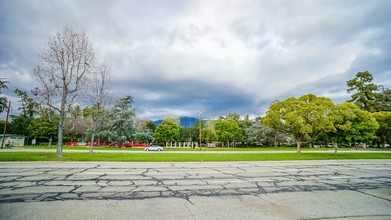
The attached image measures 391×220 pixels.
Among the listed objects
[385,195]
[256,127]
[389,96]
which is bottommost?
[385,195]

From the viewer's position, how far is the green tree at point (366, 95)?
2373 inches

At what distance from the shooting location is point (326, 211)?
514 centimetres

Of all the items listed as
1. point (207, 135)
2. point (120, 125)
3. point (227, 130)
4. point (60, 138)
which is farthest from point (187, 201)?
point (207, 135)

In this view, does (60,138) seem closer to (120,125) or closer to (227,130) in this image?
(120,125)

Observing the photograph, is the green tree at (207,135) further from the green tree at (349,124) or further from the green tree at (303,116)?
the green tree at (349,124)

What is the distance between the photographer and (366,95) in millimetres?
61688

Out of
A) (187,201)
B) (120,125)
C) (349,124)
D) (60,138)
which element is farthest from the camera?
(120,125)

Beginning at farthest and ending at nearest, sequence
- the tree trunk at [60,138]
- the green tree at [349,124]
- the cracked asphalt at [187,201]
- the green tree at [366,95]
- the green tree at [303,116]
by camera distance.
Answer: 1. the green tree at [366,95]
2. the green tree at [349,124]
3. the green tree at [303,116]
4. the tree trunk at [60,138]
5. the cracked asphalt at [187,201]

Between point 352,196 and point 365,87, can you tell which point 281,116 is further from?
point 365,87

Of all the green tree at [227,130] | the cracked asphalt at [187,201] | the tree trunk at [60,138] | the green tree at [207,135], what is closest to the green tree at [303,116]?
the cracked asphalt at [187,201]

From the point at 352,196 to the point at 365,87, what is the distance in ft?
245

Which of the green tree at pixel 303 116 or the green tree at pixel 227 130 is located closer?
the green tree at pixel 303 116

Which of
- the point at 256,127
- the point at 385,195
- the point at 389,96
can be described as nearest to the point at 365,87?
the point at 389,96

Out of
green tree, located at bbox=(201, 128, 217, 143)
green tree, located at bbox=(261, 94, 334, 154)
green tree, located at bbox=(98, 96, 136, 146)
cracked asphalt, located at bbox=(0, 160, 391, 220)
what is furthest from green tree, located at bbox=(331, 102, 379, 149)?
green tree, located at bbox=(201, 128, 217, 143)
